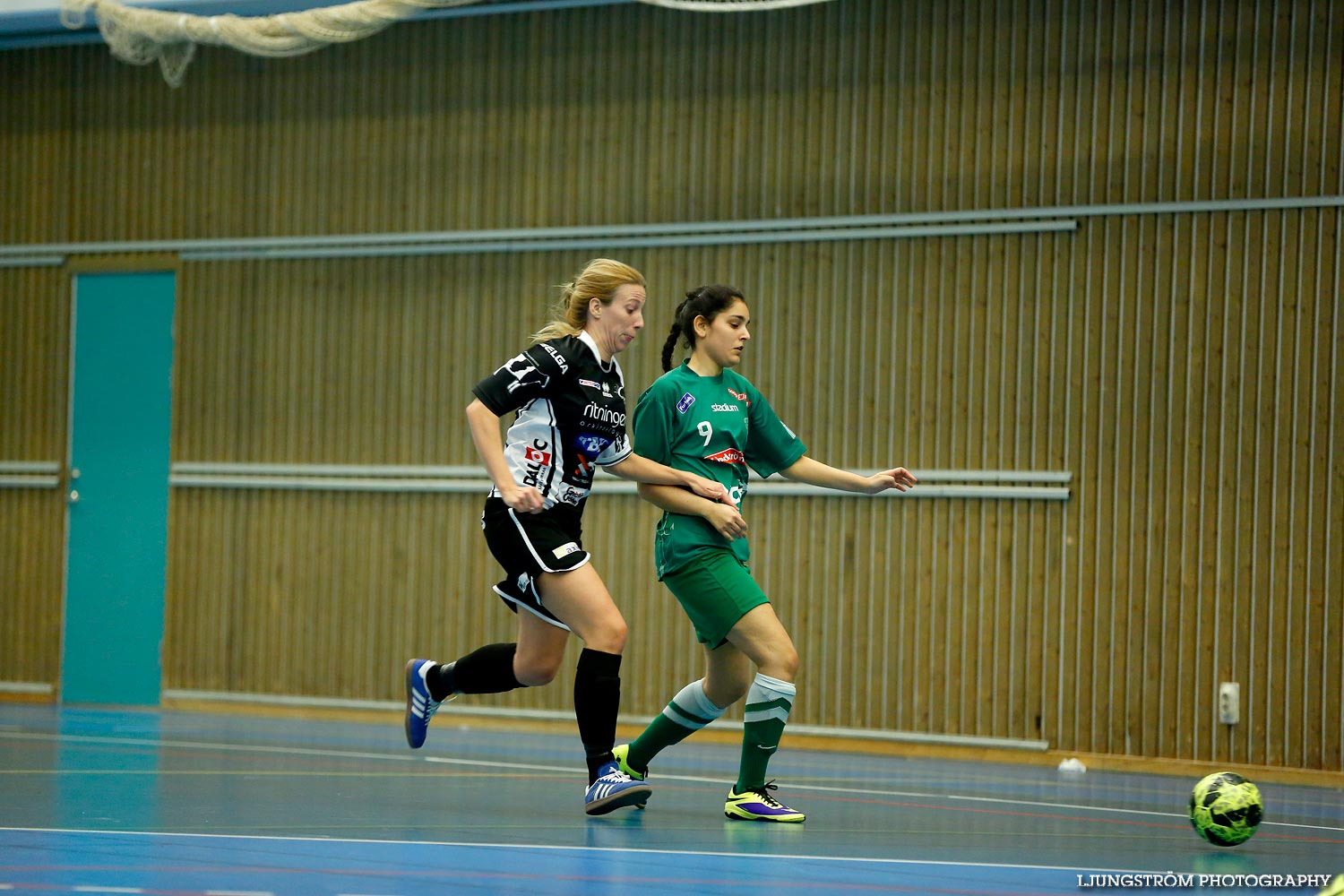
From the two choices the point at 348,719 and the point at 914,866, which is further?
the point at 348,719

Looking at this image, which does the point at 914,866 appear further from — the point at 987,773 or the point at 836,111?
the point at 836,111

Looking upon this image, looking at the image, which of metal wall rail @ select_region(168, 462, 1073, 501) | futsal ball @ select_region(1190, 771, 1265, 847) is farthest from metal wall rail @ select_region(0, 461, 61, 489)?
futsal ball @ select_region(1190, 771, 1265, 847)

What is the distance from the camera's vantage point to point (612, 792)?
5.11 m

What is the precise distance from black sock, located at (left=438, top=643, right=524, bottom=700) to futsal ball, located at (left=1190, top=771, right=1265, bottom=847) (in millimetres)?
2402

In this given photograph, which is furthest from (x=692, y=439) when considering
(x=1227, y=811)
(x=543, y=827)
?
(x=1227, y=811)

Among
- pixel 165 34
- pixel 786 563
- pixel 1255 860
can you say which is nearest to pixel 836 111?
pixel 786 563

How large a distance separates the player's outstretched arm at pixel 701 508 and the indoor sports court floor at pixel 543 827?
1.01m

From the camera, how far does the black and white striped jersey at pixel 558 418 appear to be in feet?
16.9

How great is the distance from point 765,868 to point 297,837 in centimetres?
146

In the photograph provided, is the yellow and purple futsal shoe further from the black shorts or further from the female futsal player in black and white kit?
the black shorts

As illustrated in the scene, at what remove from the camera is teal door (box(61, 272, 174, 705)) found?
11.0 meters

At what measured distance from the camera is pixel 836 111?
31.0ft

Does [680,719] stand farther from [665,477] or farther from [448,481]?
[448,481]

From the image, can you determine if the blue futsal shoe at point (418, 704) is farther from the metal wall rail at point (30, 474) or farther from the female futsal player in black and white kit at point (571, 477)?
the metal wall rail at point (30, 474)
